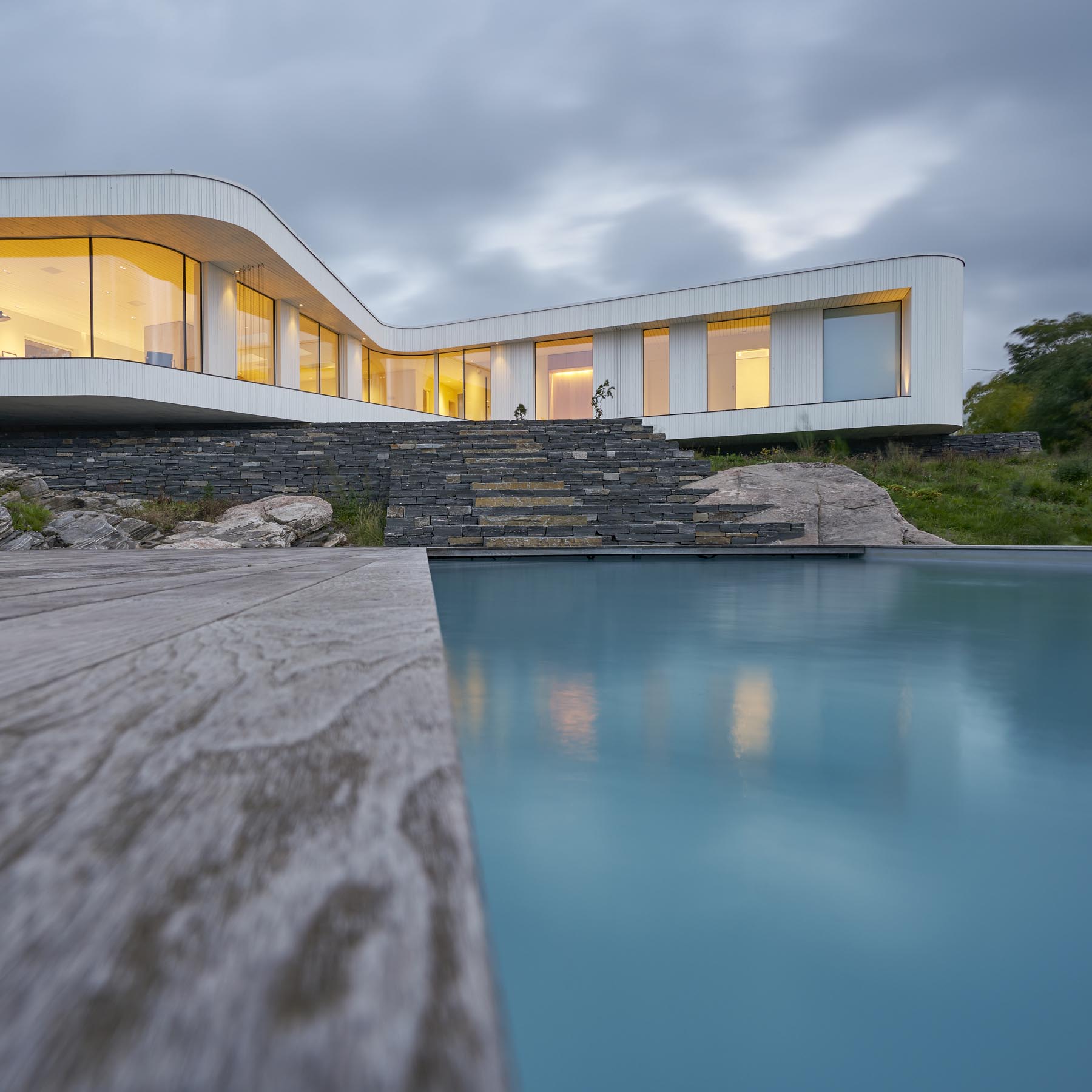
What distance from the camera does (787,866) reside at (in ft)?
3.52

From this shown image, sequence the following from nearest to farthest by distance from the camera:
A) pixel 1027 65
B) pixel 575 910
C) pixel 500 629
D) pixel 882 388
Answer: pixel 575 910 → pixel 500 629 → pixel 882 388 → pixel 1027 65

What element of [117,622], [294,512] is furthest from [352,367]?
[117,622]

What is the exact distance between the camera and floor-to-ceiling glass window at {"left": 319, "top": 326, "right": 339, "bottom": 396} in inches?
629

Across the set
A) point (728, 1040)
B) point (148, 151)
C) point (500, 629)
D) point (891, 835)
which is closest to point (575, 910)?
point (728, 1040)

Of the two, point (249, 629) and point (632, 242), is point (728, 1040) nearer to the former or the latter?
point (249, 629)

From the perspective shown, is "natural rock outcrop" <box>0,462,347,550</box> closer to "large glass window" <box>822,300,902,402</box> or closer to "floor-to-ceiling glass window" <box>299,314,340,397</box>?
"floor-to-ceiling glass window" <box>299,314,340,397</box>

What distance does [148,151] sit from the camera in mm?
25281

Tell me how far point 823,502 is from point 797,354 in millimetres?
7379

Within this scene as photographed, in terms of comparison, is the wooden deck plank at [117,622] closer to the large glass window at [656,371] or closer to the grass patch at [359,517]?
the grass patch at [359,517]

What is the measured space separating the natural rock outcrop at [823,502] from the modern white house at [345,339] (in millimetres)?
4661

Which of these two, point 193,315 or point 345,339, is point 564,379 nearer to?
point 345,339

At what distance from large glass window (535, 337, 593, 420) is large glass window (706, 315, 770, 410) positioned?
9.80 feet

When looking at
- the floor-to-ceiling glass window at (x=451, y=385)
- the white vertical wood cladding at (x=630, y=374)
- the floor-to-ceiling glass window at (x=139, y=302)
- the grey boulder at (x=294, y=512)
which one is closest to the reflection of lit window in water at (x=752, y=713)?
the grey boulder at (x=294, y=512)

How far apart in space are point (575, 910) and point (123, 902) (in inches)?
32.6
